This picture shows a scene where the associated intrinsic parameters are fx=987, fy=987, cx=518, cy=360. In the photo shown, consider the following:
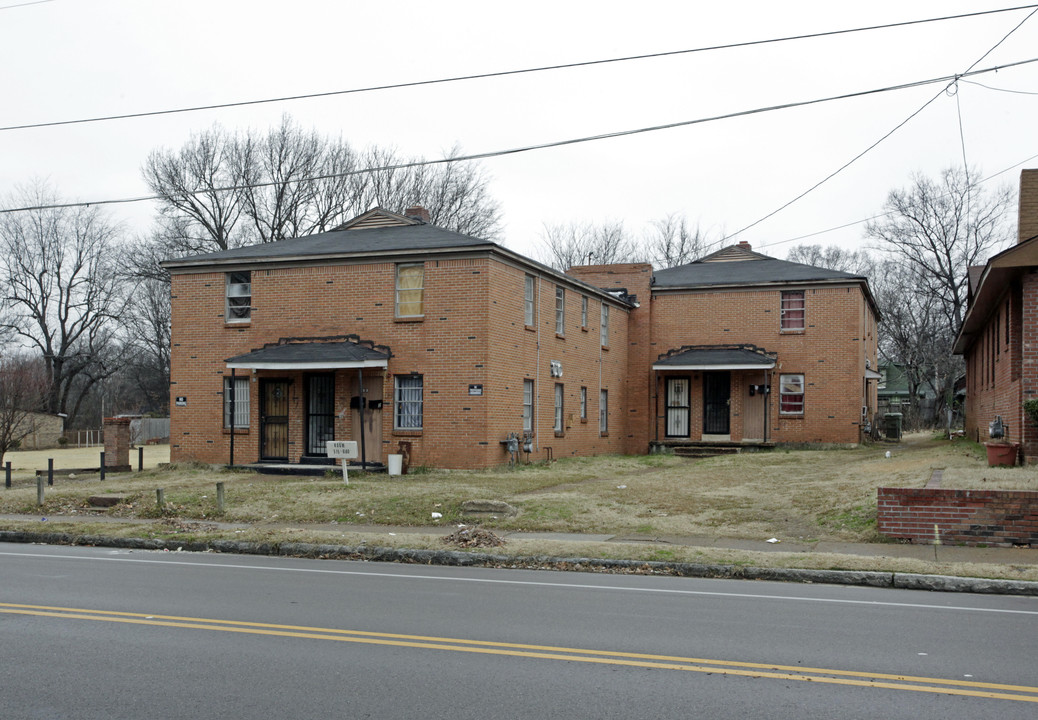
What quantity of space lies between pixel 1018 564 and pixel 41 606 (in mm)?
10797

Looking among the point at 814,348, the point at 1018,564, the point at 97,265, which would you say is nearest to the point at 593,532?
the point at 1018,564

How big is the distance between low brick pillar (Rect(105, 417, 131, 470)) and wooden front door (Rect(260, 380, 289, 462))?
13.0ft

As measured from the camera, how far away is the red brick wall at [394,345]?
2478 centimetres

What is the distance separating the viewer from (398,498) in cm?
1853

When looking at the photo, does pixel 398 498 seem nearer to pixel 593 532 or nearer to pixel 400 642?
pixel 593 532

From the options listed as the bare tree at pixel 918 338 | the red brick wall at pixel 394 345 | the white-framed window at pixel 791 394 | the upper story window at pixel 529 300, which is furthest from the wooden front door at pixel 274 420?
the bare tree at pixel 918 338

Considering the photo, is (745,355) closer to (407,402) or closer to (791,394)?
(791,394)

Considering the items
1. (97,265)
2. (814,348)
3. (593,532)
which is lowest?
(593,532)

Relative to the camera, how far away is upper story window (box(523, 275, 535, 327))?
2758 cm

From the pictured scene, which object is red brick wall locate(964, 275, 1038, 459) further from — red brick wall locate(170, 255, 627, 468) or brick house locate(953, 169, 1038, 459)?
red brick wall locate(170, 255, 627, 468)

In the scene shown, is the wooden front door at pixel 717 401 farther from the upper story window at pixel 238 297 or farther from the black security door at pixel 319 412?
the upper story window at pixel 238 297

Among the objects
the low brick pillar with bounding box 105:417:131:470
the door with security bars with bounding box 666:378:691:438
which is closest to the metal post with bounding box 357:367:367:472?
the low brick pillar with bounding box 105:417:131:470

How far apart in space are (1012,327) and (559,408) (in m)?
13.5

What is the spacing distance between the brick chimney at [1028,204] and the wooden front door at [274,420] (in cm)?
1836
